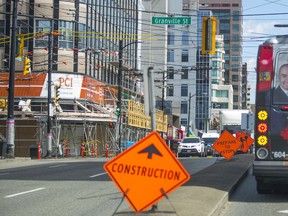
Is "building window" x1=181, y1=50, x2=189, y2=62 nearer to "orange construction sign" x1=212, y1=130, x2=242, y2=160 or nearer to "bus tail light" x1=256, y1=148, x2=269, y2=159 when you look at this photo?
"orange construction sign" x1=212, y1=130, x2=242, y2=160

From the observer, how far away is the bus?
10977mm

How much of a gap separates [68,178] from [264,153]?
877 centimetres

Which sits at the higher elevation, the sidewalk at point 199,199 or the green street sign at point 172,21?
the green street sign at point 172,21

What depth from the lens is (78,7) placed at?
47.5 meters

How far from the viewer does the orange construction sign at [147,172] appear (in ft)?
26.6

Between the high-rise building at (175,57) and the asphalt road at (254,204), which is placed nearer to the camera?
the asphalt road at (254,204)

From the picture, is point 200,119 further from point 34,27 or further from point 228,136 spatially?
point 228,136

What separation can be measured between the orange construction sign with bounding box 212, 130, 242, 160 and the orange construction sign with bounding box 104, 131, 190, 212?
624 inches

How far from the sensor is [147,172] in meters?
8.14

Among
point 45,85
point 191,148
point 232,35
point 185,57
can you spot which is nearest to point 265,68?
point 191,148

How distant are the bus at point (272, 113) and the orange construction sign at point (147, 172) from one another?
11.3 ft

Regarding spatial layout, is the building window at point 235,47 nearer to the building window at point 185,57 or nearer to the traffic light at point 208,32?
the building window at point 185,57

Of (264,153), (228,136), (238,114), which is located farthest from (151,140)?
(238,114)

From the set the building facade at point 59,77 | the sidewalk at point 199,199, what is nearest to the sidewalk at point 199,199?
the sidewalk at point 199,199
